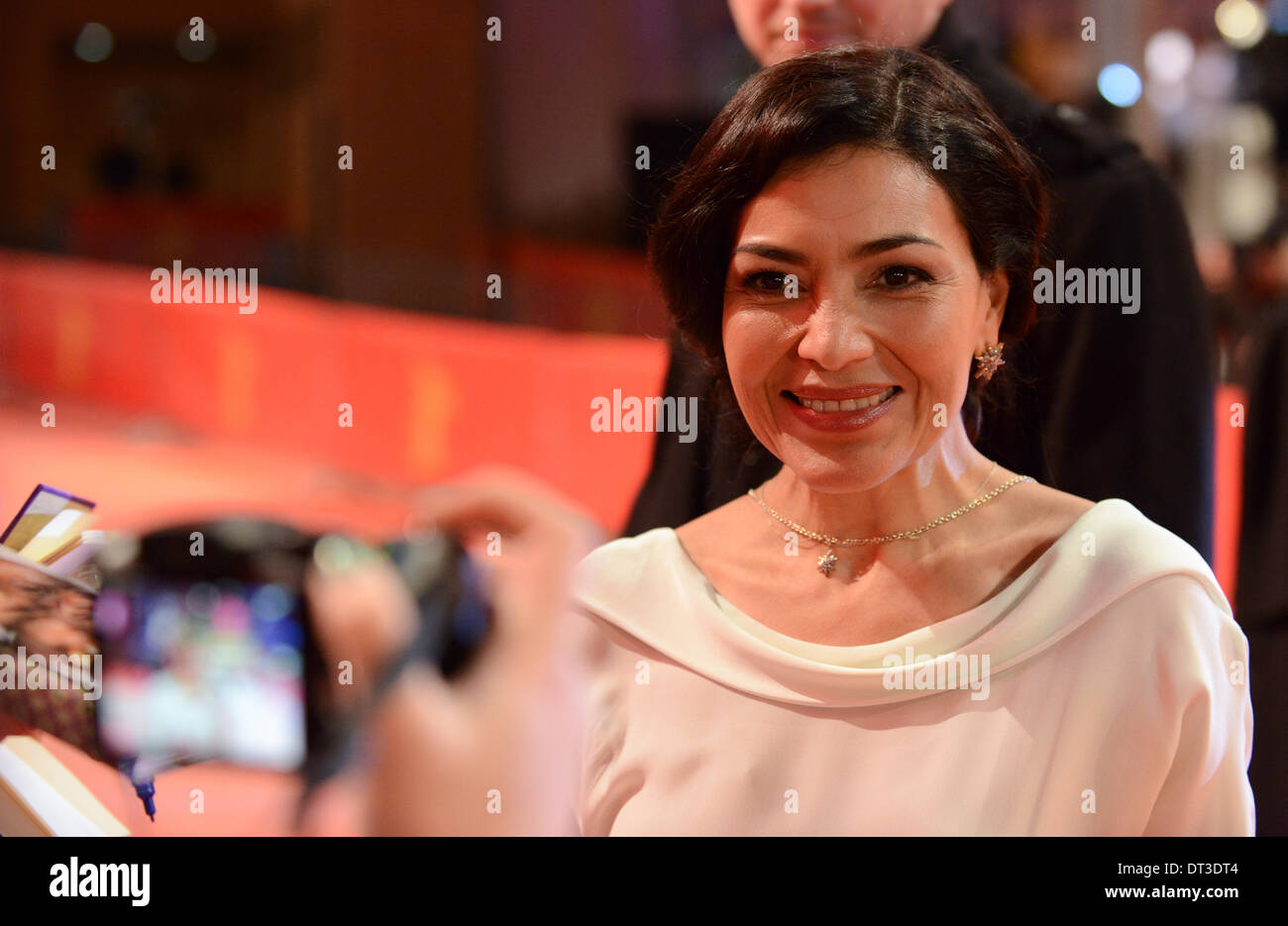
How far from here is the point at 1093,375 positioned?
128cm

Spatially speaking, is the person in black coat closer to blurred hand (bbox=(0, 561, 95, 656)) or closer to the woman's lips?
the woman's lips

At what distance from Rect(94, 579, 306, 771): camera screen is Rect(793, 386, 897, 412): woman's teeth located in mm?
502

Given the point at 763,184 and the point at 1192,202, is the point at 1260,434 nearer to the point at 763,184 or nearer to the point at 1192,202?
the point at 763,184

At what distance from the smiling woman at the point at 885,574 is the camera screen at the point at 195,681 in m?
0.27

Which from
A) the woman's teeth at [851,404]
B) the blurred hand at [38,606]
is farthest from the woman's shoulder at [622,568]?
the blurred hand at [38,606]

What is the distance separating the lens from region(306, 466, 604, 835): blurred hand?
0.99m

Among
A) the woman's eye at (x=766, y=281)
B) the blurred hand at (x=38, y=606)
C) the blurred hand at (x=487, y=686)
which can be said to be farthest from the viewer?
the blurred hand at (x=38, y=606)

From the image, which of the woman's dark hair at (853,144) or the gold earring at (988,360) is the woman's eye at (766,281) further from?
the gold earring at (988,360)

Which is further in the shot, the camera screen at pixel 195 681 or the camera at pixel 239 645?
the camera screen at pixel 195 681

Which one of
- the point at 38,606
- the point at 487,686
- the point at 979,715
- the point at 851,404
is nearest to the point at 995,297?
the point at 851,404

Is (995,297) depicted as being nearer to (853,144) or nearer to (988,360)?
(988,360)

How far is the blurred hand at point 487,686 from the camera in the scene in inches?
38.9
